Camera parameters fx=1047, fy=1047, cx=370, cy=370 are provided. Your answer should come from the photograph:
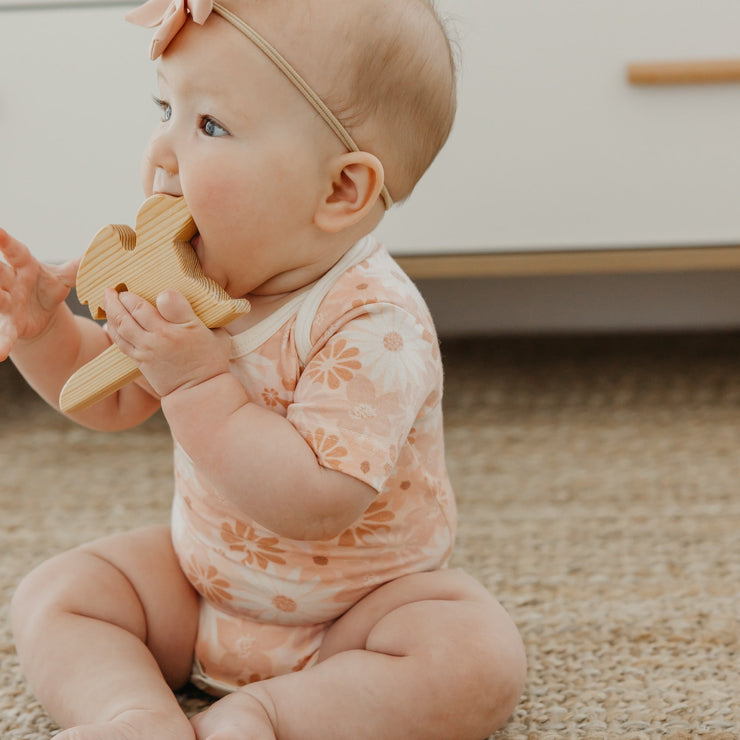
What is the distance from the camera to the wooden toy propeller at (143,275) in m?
0.60

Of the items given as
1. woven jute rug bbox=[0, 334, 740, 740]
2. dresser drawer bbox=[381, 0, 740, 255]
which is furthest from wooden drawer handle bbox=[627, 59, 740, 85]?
woven jute rug bbox=[0, 334, 740, 740]

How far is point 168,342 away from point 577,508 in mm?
504

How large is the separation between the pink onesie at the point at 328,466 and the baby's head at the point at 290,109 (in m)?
0.05

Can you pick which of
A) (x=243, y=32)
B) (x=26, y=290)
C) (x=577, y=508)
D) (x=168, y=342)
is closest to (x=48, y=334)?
(x=26, y=290)

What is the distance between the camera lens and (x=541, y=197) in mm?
1092

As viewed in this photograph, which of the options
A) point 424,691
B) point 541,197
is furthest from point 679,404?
point 424,691

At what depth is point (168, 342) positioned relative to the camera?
590mm

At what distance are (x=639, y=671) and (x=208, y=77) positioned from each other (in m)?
0.47

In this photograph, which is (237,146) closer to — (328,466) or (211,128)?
(211,128)

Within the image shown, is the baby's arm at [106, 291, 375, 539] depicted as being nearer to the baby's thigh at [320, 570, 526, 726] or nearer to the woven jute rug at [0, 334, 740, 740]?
the baby's thigh at [320, 570, 526, 726]

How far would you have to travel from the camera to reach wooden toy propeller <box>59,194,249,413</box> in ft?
1.96

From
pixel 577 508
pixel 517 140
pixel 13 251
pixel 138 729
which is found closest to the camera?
pixel 138 729

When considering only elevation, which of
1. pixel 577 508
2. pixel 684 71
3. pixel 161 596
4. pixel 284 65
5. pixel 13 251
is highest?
pixel 284 65

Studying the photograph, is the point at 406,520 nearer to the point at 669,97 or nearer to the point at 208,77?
the point at 208,77
